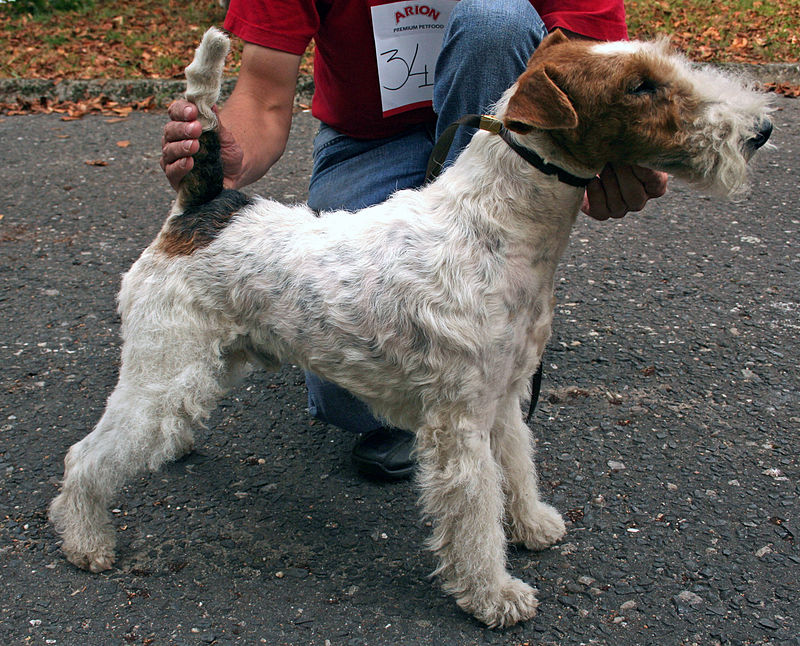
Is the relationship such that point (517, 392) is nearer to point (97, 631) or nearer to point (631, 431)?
point (631, 431)

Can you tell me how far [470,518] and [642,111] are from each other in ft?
4.17

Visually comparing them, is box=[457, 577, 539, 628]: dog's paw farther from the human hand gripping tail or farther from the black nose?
the human hand gripping tail

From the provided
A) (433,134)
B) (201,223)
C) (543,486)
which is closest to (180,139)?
(201,223)

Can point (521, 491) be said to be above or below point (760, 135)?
below

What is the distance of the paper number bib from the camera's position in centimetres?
298

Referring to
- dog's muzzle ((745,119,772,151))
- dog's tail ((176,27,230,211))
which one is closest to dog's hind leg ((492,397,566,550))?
dog's muzzle ((745,119,772,151))

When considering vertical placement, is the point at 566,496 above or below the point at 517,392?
below

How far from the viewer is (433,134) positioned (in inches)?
131

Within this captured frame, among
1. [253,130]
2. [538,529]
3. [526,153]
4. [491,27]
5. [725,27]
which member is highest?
[491,27]

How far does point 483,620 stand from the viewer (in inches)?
88.4

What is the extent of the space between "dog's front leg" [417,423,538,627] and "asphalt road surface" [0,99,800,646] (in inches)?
3.4

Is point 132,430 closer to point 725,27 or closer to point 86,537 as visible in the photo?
point 86,537

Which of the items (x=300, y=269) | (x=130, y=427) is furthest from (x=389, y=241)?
(x=130, y=427)

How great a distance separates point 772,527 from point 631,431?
0.68 m
